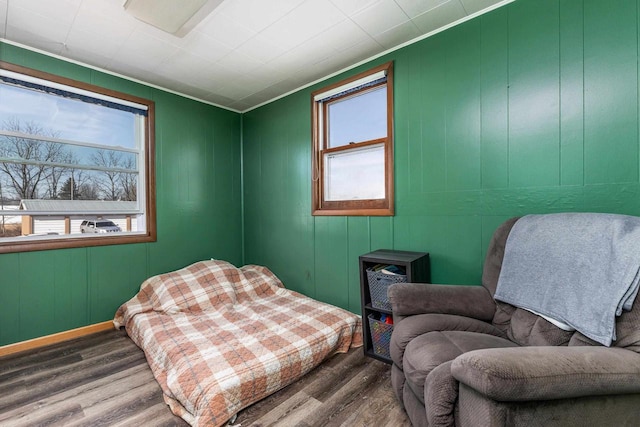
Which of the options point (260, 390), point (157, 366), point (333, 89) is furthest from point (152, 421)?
point (333, 89)

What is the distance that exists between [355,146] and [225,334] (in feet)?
6.32

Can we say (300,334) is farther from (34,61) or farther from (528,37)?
(34,61)

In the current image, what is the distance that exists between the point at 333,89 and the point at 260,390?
2.53 meters

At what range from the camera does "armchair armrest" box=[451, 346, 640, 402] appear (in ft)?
2.78

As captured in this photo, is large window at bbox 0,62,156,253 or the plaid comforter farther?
large window at bbox 0,62,156,253

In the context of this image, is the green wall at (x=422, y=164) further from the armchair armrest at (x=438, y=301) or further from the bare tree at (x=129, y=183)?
the armchair armrest at (x=438, y=301)

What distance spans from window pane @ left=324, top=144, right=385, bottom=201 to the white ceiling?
0.82 metres

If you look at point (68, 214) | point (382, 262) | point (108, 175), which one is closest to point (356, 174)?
point (382, 262)

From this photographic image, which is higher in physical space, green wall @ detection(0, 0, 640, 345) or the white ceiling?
the white ceiling

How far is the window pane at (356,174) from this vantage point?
255cm

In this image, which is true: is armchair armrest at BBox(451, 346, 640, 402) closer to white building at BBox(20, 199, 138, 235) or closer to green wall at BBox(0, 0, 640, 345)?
green wall at BBox(0, 0, 640, 345)

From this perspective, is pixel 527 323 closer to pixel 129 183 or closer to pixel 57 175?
pixel 129 183

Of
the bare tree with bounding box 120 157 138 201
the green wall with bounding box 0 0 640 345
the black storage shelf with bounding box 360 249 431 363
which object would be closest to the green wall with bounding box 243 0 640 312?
the green wall with bounding box 0 0 640 345

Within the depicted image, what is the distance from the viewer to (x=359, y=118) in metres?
2.70
